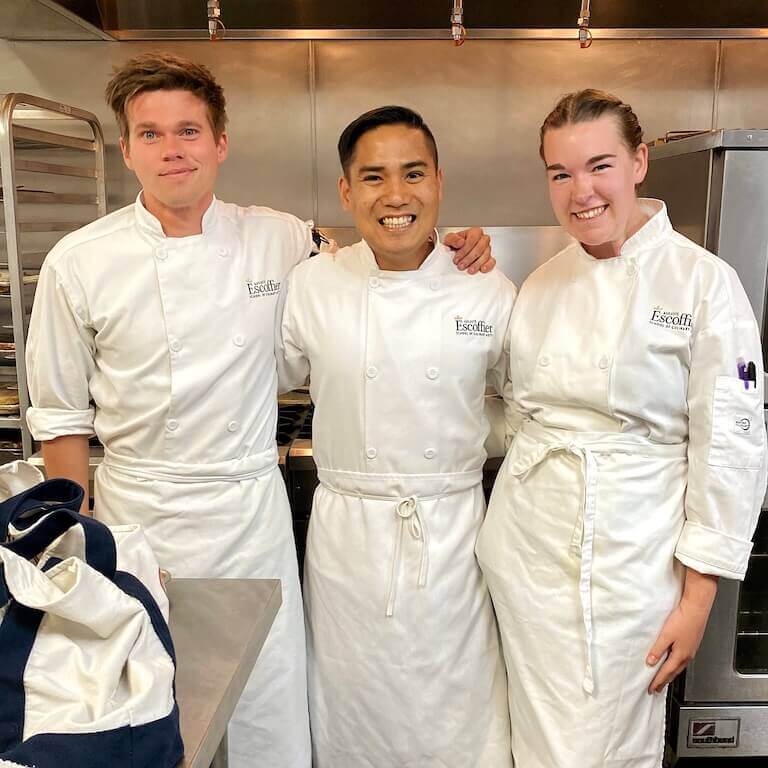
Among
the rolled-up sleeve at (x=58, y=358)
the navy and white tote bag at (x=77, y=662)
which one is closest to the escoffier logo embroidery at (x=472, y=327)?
the rolled-up sleeve at (x=58, y=358)

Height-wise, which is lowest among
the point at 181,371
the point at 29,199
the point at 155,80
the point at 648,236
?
the point at 181,371

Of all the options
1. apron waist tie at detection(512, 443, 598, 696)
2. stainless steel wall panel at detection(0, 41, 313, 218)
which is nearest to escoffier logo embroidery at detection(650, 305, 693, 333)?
apron waist tie at detection(512, 443, 598, 696)

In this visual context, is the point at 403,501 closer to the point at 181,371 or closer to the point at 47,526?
the point at 181,371

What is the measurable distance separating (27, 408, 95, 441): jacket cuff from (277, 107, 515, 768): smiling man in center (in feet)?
1.36

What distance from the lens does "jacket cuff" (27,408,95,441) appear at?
1.44m

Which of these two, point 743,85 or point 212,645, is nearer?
point 212,645

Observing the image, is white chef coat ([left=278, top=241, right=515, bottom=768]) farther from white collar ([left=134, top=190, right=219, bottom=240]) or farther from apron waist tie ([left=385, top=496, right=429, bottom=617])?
white collar ([left=134, top=190, right=219, bottom=240])

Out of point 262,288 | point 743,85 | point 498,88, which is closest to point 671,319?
point 262,288

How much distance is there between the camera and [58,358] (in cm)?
142

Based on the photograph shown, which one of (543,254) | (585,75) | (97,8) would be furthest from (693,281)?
(97,8)

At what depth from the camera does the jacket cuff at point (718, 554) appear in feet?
4.07

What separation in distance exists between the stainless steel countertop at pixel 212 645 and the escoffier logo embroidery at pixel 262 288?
579 mm

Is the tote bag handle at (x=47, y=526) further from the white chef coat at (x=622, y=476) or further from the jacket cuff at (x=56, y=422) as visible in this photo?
the white chef coat at (x=622, y=476)

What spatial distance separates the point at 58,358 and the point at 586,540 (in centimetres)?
99
